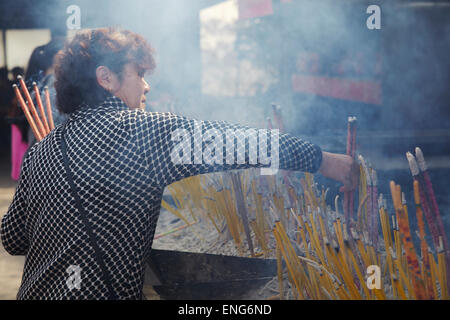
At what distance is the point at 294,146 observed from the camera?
56.7 inches

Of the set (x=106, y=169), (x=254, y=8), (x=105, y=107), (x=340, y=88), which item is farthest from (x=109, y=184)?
(x=340, y=88)

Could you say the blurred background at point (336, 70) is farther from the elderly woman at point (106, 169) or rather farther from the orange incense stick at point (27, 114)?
the elderly woman at point (106, 169)

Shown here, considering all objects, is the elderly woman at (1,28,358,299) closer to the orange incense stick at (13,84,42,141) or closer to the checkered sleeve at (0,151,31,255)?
the checkered sleeve at (0,151,31,255)

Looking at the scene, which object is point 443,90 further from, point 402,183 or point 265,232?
point 265,232

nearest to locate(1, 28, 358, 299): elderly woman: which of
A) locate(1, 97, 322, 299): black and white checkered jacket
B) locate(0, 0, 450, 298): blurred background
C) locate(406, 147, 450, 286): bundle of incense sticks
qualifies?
locate(1, 97, 322, 299): black and white checkered jacket

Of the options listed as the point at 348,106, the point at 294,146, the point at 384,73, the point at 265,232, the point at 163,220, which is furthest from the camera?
the point at 348,106

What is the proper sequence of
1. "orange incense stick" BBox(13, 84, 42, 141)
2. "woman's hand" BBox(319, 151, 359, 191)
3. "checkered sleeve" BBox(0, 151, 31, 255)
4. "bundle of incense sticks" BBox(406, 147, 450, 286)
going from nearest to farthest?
"bundle of incense sticks" BBox(406, 147, 450, 286)
"woman's hand" BBox(319, 151, 359, 191)
"checkered sleeve" BBox(0, 151, 31, 255)
"orange incense stick" BBox(13, 84, 42, 141)

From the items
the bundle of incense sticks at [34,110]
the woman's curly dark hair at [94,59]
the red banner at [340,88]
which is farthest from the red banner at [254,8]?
the woman's curly dark hair at [94,59]

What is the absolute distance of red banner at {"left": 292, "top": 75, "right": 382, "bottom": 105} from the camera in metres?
4.33

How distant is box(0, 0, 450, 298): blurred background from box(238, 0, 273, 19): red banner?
0.01 meters

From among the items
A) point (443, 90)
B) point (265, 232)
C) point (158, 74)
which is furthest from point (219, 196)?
point (158, 74)

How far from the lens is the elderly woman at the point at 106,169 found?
4.75 ft

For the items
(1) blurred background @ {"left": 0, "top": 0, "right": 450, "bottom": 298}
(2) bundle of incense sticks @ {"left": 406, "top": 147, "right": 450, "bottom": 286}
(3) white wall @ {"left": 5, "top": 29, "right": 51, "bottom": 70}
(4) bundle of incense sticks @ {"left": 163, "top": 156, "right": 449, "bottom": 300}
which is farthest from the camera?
(3) white wall @ {"left": 5, "top": 29, "right": 51, "bottom": 70}
